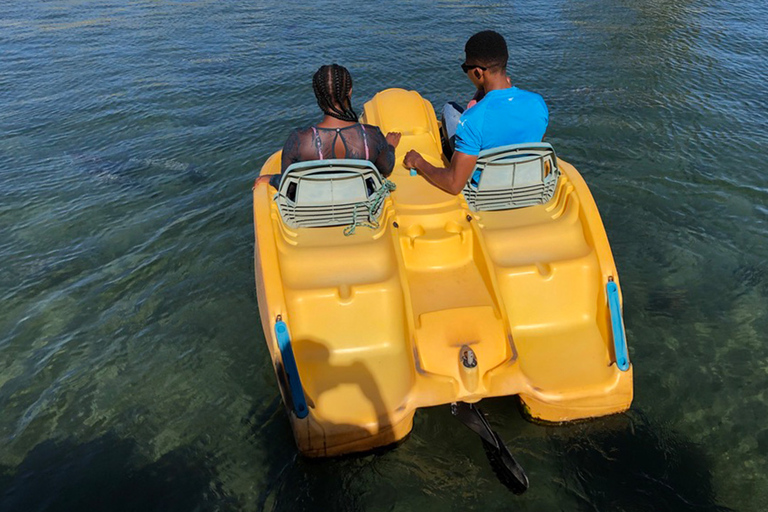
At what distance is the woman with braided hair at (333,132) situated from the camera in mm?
3893

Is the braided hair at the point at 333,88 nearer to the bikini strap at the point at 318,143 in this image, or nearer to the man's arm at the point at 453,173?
the bikini strap at the point at 318,143

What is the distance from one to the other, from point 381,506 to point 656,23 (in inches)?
591

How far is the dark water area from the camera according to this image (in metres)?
3.58

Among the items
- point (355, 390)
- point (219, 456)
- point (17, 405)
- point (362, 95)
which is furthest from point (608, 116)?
point (17, 405)

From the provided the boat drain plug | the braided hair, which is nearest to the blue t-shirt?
the braided hair

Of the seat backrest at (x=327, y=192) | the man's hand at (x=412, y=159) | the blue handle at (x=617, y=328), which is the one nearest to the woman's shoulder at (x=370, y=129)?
the seat backrest at (x=327, y=192)

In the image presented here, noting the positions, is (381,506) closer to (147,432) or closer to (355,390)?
(355,390)

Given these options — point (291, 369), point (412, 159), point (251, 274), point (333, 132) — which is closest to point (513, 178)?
point (412, 159)

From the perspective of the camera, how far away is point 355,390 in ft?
11.4

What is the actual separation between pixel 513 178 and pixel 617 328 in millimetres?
1399

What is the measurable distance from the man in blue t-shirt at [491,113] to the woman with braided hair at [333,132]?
0.71m

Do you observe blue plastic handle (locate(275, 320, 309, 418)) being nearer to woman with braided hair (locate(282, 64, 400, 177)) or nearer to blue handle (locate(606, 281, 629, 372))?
woman with braided hair (locate(282, 64, 400, 177))

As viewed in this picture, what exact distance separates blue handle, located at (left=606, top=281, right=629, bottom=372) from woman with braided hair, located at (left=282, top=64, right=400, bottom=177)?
6.70 feet

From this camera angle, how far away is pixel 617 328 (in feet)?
11.9
